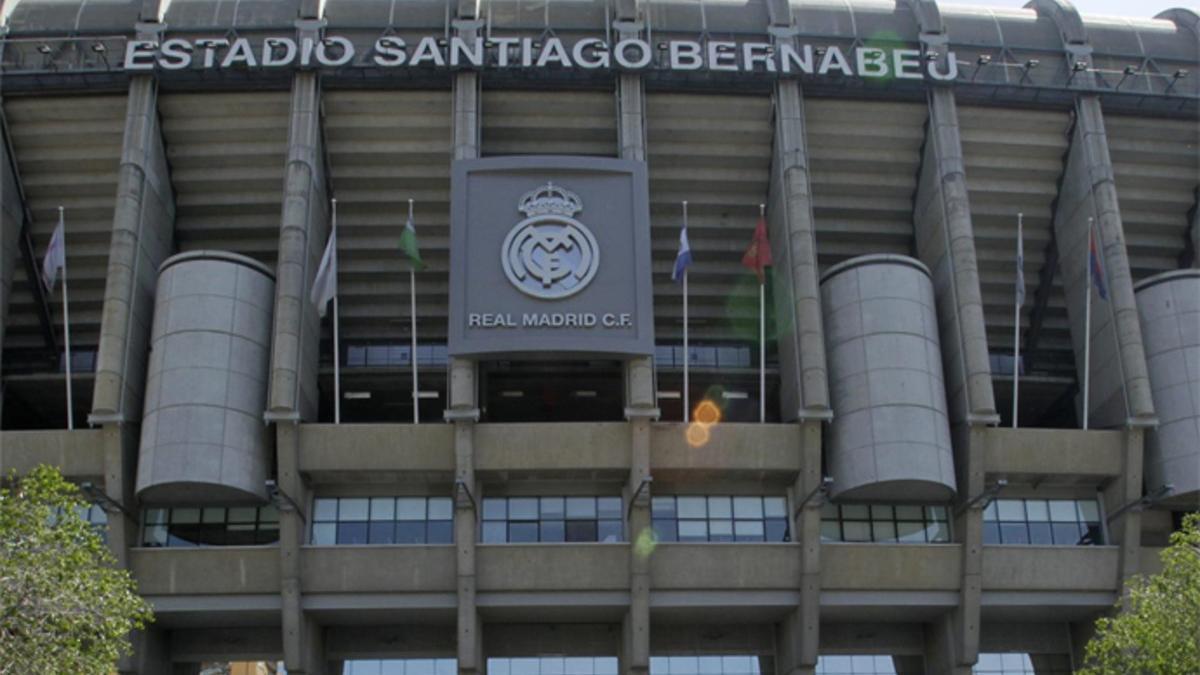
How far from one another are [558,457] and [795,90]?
1559cm

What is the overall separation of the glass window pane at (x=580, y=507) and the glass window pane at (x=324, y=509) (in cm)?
772

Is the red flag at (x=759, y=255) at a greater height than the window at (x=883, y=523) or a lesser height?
greater

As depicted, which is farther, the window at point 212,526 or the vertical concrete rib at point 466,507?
the window at point 212,526

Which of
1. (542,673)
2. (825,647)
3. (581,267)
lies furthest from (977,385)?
(542,673)

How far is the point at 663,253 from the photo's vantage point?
49750 mm

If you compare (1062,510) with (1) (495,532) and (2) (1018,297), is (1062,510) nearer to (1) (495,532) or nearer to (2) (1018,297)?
(2) (1018,297)

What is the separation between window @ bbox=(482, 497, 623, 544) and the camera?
145ft

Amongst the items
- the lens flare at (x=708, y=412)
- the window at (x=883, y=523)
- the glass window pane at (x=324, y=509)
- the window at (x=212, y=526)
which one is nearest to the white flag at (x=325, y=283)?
the glass window pane at (x=324, y=509)

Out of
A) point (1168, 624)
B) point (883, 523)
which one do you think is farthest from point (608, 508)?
point (1168, 624)

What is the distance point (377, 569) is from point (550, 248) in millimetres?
11714

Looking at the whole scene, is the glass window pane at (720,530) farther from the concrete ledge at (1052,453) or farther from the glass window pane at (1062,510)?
the glass window pane at (1062,510)

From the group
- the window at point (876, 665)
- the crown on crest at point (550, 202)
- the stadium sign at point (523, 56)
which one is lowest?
the window at point (876, 665)

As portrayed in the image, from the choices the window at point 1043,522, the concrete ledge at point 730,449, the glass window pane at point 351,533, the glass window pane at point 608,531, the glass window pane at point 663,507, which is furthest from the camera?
the window at point 1043,522

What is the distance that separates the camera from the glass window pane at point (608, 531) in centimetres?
4416
